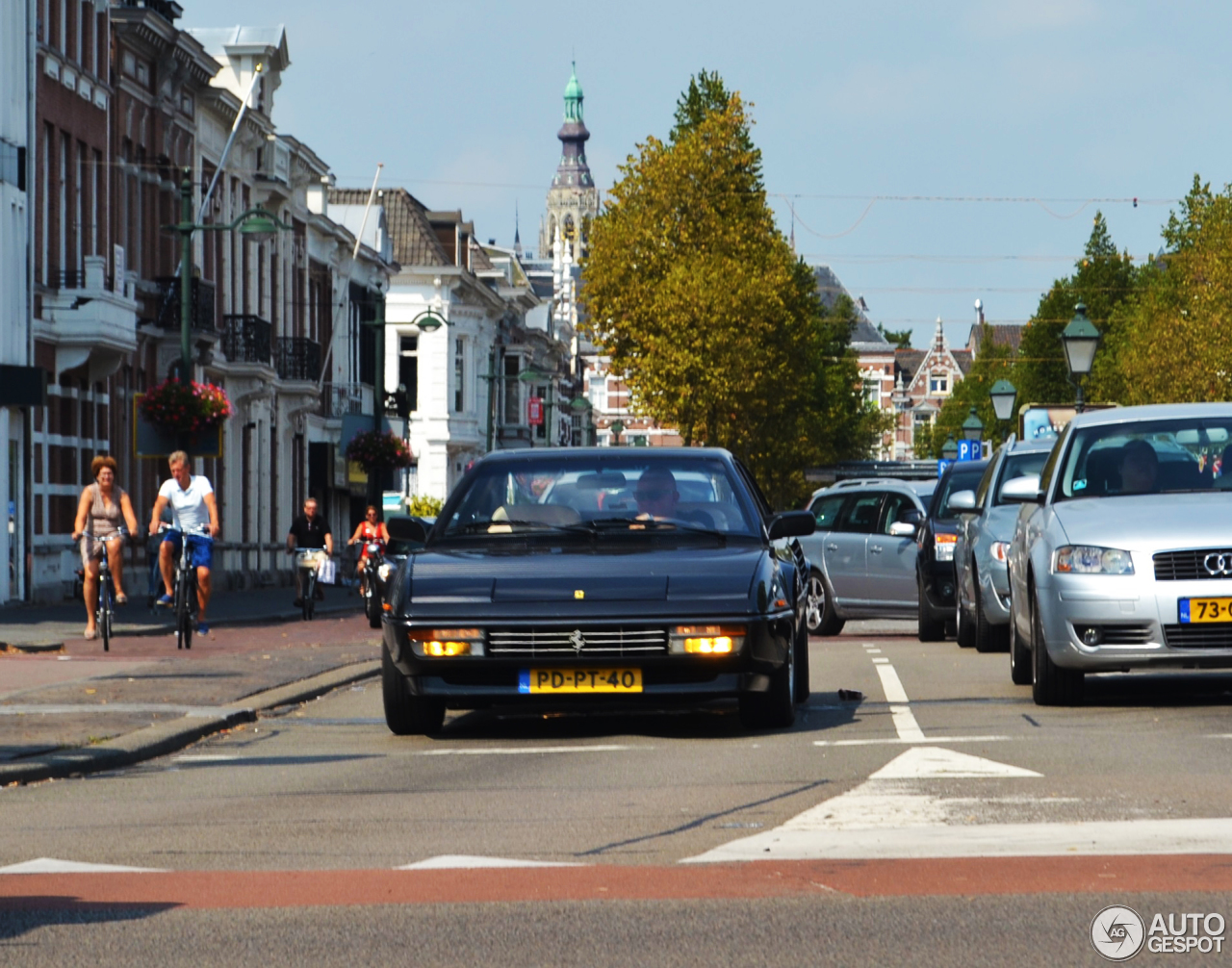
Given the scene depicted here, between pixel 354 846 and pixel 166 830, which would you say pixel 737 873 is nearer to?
pixel 354 846

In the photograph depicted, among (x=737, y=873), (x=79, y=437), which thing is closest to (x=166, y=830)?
(x=737, y=873)

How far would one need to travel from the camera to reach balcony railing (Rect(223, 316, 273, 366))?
165ft

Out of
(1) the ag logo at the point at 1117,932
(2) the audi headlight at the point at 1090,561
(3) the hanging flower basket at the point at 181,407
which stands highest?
(3) the hanging flower basket at the point at 181,407

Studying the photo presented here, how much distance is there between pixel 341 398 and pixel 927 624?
153 feet

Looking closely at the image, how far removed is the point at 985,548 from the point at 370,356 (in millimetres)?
56838

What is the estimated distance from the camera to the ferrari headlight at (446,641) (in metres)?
11.9

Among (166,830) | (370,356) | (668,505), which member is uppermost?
(370,356)

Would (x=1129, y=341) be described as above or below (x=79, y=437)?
above

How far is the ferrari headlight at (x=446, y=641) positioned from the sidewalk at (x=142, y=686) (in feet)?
4.97

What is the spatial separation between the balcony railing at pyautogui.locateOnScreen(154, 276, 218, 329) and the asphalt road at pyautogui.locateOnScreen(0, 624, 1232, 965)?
32.2 m

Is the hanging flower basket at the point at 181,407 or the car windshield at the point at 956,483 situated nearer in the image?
the car windshield at the point at 956,483

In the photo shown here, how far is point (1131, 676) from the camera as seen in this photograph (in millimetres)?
16609

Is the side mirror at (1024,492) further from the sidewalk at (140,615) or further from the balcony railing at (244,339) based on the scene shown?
the balcony railing at (244,339)

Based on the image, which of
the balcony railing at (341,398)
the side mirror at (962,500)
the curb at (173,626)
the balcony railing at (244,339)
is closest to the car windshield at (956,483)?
the side mirror at (962,500)
